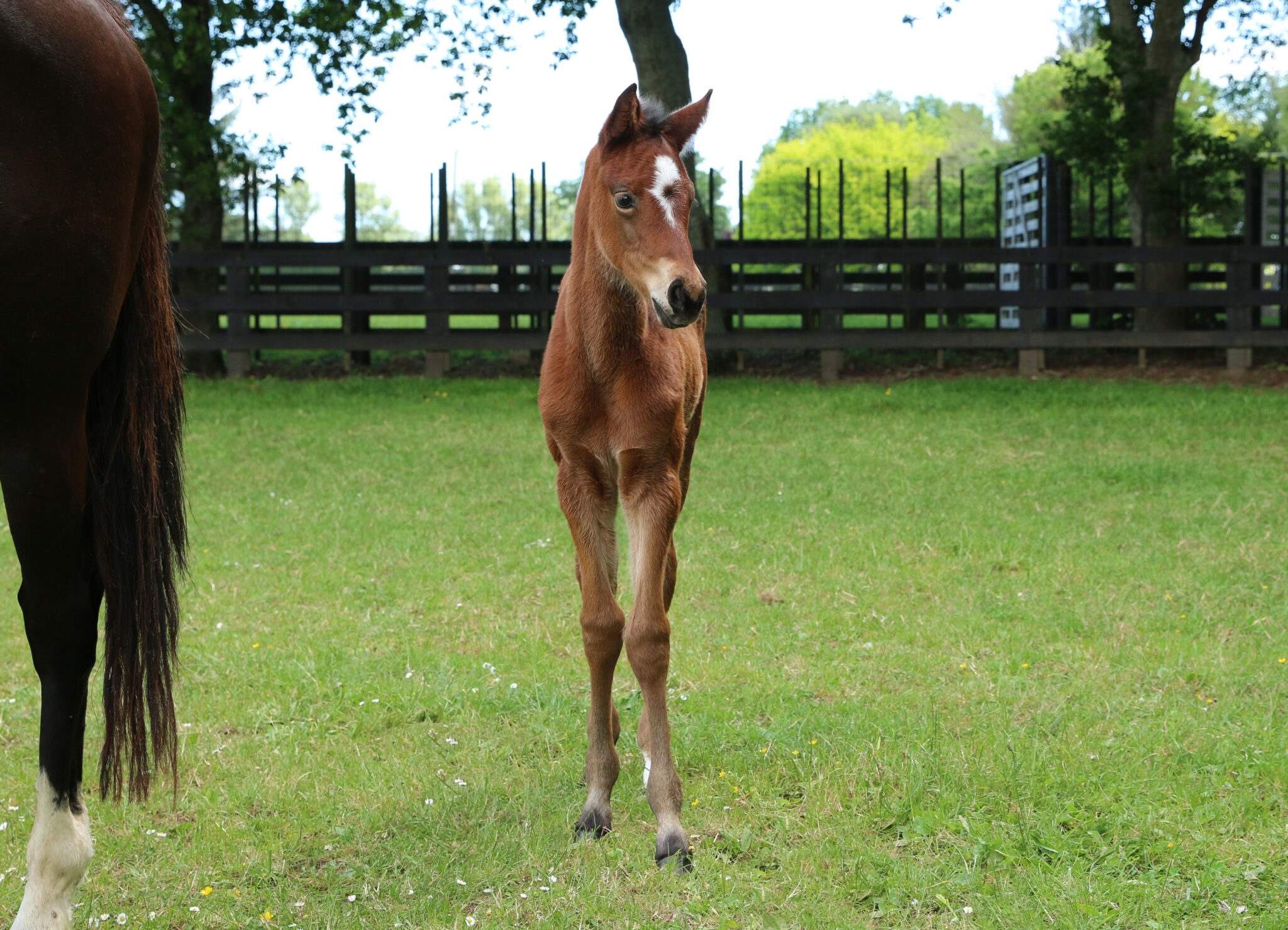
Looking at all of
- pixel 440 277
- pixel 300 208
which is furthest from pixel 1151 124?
pixel 300 208

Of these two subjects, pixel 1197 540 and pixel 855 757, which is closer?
pixel 855 757

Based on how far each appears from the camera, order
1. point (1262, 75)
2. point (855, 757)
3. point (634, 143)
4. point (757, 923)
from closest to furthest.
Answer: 1. point (757, 923)
2. point (634, 143)
3. point (855, 757)
4. point (1262, 75)

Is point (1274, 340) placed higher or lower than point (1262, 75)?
lower

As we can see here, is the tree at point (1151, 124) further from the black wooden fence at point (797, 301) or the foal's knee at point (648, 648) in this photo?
the foal's knee at point (648, 648)

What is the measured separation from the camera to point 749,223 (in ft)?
164

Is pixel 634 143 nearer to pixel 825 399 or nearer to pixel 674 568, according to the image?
pixel 674 568

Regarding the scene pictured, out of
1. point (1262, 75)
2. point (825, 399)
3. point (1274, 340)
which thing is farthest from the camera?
point (1262, 75)

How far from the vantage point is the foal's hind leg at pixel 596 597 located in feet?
11.6

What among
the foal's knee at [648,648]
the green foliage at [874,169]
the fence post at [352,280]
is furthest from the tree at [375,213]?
the foal's knee at [648,648]

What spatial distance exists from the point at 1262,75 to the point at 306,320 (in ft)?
67.1

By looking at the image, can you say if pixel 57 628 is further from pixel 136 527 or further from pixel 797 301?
pixel 797 301

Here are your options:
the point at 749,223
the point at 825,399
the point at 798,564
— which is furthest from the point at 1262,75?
the point at 749,223

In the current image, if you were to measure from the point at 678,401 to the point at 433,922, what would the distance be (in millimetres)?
1666

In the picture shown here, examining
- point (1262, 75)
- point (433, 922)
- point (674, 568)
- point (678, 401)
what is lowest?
point (433, 922)
